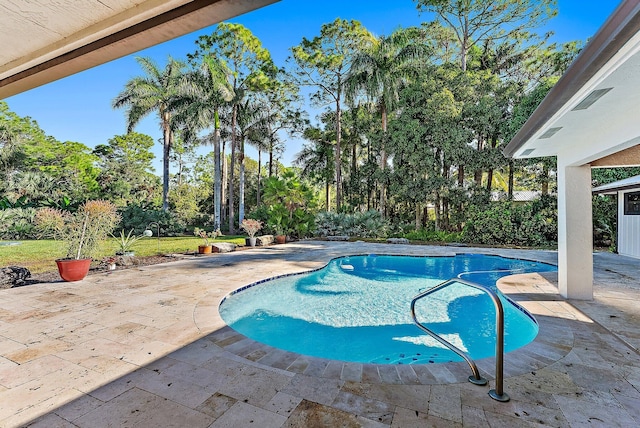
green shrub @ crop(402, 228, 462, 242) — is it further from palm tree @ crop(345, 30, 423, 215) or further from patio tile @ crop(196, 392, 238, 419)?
patio tile @ crop(196, 392, 238, 419)

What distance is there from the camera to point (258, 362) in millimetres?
2998

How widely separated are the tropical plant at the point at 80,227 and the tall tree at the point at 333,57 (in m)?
13.1

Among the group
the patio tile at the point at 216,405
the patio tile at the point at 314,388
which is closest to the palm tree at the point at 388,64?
the patio tile at the point at 314,388

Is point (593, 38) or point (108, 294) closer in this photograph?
point (593, 38)

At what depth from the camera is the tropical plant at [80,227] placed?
6387 mm

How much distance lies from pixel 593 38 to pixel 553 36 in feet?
69.3

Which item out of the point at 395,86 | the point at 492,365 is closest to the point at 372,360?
the point at 492,365

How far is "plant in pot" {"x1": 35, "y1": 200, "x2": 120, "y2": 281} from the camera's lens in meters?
6.17

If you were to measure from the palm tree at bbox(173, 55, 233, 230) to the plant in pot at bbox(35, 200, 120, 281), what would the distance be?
10.8m

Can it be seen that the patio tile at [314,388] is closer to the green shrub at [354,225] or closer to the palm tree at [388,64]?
the green shrub at [354,225]

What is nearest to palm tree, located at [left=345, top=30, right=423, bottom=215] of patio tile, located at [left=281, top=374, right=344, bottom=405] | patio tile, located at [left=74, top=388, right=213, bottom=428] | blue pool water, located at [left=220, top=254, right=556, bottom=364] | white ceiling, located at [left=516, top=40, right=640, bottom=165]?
blue pool water, located at [left=220, top=254, right=556, bottom=364]

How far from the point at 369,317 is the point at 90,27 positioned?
17.3ft

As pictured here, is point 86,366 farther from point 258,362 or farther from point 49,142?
point 49,142

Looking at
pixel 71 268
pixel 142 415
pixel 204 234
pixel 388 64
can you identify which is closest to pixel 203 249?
pixel 204 234
